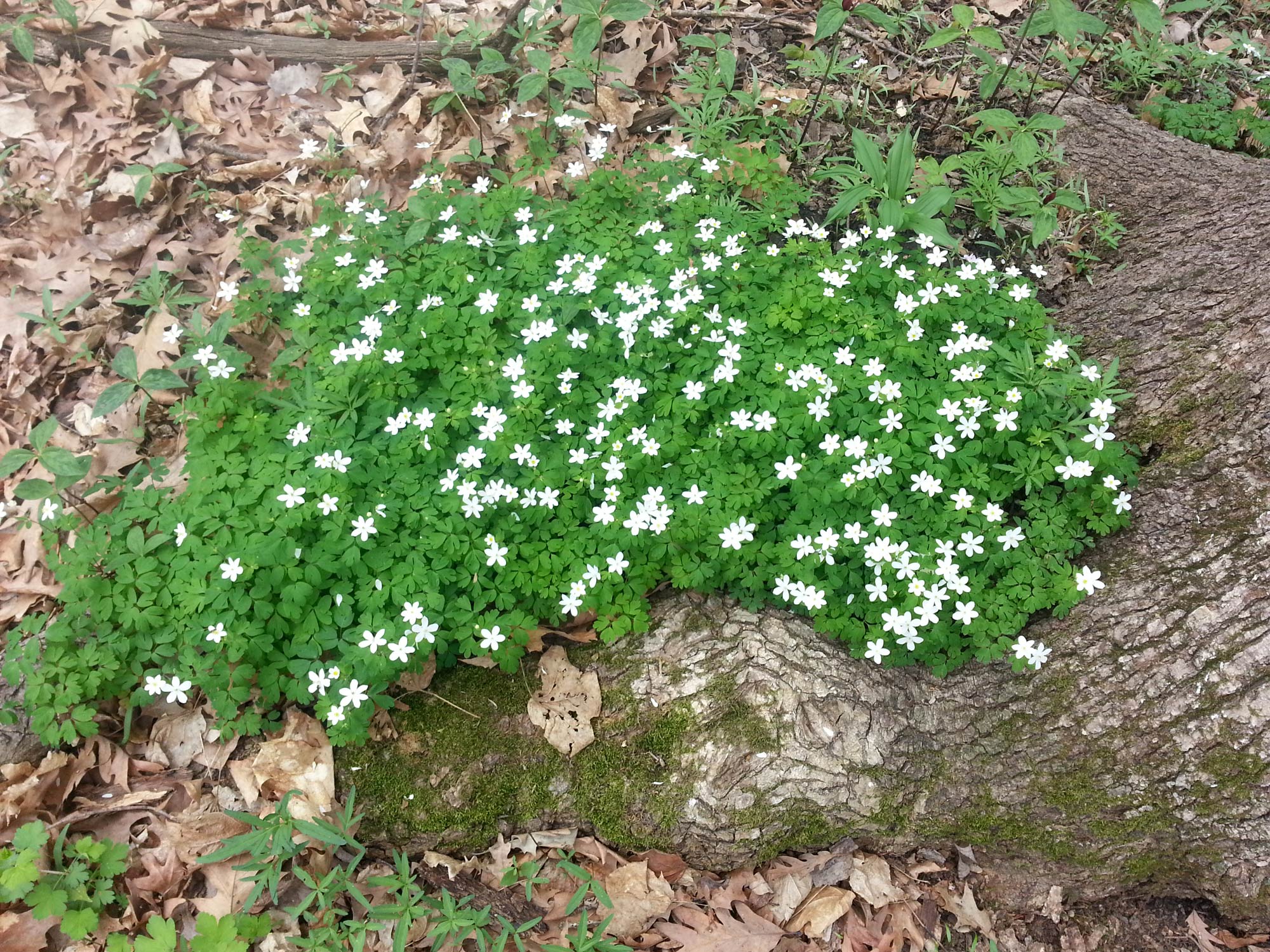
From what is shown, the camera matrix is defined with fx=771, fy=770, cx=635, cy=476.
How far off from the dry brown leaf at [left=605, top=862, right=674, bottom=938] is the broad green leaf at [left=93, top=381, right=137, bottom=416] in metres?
2.99

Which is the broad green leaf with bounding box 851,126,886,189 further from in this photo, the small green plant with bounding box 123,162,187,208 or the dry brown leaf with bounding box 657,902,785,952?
the small green plant with bounding box 123,162,187,208

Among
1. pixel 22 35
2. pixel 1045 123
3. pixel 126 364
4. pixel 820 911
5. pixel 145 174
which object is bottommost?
pixel 820 911

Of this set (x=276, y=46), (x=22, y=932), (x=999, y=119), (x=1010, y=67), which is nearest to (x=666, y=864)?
(x=22, y=932)

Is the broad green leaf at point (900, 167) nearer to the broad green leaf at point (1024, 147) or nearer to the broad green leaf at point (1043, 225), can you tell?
the broad green leaf at point (1024, 147)

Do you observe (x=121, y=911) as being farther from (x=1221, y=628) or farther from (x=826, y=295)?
(x=1221, y=628)

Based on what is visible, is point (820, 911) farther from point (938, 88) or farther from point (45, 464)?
point (938, 88)

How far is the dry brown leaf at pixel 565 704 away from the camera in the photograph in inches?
123

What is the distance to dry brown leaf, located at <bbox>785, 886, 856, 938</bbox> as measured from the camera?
115 inches

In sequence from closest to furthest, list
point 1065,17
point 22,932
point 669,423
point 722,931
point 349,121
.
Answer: point 22,932 → point 722,931 → point 669,423 → point 1065,17 → point 349,121

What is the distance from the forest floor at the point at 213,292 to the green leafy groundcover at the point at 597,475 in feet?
1.21

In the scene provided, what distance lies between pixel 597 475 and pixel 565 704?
3.16 ft

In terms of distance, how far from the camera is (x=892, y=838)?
303 centimetres

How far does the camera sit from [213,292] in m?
4.33

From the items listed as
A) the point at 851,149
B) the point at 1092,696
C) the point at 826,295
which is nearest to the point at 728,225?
the point at 826,295
